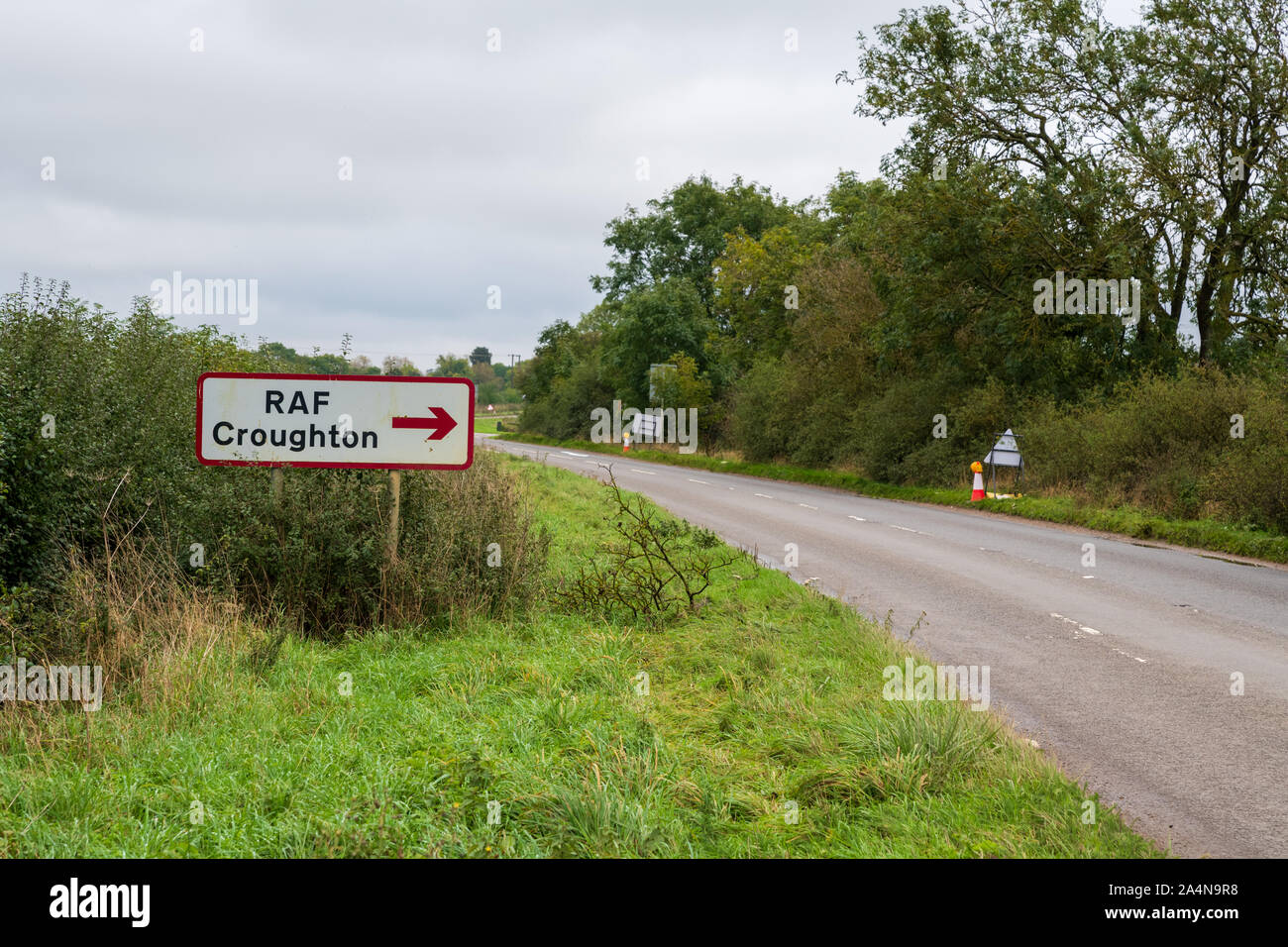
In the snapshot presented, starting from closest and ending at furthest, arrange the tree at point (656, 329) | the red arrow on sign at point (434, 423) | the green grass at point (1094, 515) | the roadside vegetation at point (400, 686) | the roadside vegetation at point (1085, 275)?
the roadside vegetation at point (400, 686)
the red arrow on sign at point (434, 423)
the green grass at point (1094, 515)
the roadside vegetation at point (1085, 275)
the tree at point (656, 329)

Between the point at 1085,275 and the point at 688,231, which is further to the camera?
the point at 688,231

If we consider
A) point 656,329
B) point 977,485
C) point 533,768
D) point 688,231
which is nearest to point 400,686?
point 533,768

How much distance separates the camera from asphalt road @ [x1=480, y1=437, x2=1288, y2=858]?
505cm

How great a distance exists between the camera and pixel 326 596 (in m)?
8.20

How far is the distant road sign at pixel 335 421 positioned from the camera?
8234mm

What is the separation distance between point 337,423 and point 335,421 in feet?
0.09

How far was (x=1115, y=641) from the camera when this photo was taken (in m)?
8.58

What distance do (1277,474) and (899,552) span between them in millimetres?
6300

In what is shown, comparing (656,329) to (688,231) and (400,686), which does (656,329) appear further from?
(400,686)

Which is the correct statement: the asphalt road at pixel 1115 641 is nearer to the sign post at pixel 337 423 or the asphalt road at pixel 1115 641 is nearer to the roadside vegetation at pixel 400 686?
the roadside vegetation at pixel 400 686

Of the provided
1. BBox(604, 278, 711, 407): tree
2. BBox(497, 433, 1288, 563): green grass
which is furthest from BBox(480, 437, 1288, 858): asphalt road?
BBox(604, 278, 711, 407): tree

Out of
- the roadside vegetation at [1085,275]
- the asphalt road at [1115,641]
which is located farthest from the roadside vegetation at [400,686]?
the roadside vegetation at [1085,275]

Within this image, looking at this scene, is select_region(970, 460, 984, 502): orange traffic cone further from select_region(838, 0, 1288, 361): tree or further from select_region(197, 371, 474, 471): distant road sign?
select_region(197, 371, 474, 471): distant road sign
